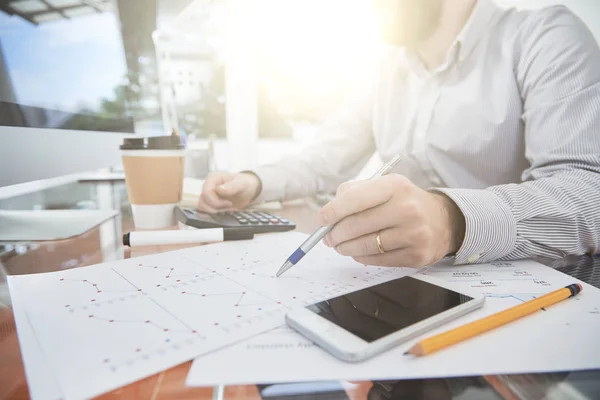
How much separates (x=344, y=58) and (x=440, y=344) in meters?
1.49

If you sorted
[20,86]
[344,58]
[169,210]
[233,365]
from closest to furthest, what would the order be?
[233,365]
[20,86]
[169,210]
[344,58]

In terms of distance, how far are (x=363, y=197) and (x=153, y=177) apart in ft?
1.18

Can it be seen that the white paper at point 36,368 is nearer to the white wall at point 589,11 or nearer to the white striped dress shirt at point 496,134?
the white striped dress shirt at point 496,134

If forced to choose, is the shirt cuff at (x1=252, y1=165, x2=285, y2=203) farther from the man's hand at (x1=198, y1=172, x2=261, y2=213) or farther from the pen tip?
the pen tip

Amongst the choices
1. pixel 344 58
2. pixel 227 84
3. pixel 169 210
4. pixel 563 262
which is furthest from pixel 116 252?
pixel 344 58

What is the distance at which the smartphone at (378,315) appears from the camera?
0.70ft

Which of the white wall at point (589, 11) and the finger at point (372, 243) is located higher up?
the white wall at point (589, 11)

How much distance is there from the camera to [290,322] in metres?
0.25

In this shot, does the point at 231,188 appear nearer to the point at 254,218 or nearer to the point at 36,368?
the point at 254,218

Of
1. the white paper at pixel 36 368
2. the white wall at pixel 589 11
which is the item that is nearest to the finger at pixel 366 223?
the white paper at pixel 36 368

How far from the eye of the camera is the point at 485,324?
9.4 inches

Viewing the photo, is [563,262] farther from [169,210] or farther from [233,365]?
[169,210]

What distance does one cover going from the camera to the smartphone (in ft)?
0.70

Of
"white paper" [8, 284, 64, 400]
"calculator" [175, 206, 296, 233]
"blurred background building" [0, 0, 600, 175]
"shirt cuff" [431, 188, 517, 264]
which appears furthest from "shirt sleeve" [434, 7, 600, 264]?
"blurred background building" [0, 0, 600, 175]
